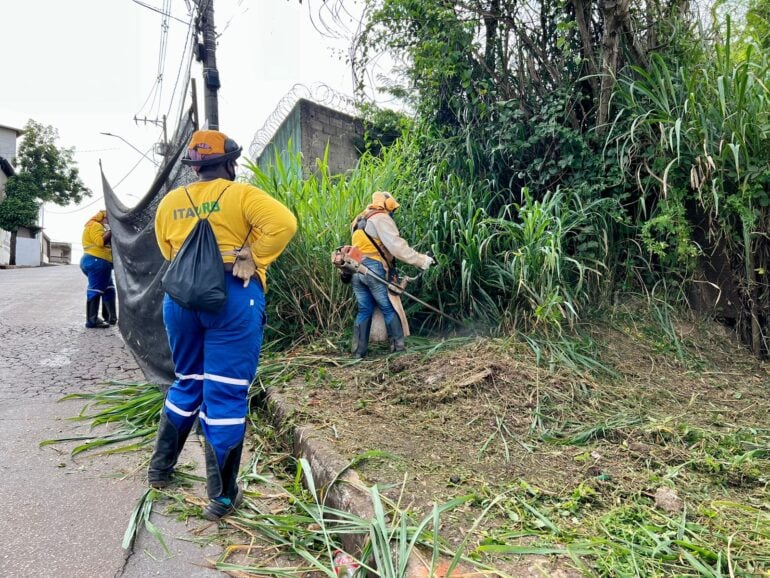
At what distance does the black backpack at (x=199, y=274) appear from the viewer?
7.14 feet

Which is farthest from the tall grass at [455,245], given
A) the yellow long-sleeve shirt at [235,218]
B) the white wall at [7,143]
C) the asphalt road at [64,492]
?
the white wall at [7,143]

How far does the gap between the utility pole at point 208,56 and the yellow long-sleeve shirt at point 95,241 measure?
6.93 ft

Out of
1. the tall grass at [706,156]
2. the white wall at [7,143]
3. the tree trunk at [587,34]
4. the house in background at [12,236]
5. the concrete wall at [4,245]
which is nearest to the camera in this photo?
the tall grass at [706,156]

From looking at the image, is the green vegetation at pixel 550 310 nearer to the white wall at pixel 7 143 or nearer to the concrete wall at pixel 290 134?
the concrete wall at pixel 290 134

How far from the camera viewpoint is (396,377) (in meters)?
3.57

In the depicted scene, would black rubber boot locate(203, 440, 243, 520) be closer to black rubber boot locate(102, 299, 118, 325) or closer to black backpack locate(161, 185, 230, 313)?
black backpack locate(161, 185, 230, 313)

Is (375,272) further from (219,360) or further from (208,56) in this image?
(208,56)

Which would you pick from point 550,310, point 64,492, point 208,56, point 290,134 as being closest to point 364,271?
point 550,310

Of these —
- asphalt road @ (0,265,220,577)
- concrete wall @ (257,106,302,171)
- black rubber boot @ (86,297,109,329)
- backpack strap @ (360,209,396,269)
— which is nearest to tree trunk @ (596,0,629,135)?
backpack strap @ (360,209,396,269)

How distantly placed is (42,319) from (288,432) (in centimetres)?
573

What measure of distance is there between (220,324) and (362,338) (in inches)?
75.6

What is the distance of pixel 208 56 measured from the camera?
7547mm

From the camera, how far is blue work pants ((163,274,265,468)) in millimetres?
2262

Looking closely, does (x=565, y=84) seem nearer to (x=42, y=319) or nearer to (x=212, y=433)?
(x=212, y=433)
